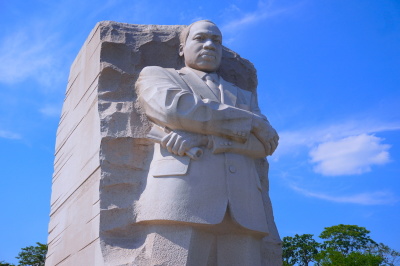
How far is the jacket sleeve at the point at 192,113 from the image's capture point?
4328 millimetres

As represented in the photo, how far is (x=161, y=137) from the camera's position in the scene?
446 cm

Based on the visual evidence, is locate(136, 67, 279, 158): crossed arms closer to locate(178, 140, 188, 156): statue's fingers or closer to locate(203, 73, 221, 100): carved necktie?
locate(178, 140, 188, 156): statue's fingers

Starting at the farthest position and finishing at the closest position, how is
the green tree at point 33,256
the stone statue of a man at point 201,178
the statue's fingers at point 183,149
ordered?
the green tree at point 33,256 < the statue's fingers at point 183,149 < the stone statue of a man at point 201,178

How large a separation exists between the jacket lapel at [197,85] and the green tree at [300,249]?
25.0 metres

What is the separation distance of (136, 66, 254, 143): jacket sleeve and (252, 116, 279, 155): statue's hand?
0.09m

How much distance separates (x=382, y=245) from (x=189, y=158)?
85.4 feet

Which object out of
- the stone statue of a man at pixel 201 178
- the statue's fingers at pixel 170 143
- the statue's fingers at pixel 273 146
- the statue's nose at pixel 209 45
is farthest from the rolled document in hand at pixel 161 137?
the statue's nose at pixel 209 45

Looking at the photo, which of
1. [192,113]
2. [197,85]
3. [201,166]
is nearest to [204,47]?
[197,85]

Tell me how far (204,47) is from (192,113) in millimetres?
1019

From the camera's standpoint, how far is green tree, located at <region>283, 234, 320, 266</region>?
2881 centimetres

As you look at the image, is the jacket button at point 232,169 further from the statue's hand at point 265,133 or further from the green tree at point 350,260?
→ the green tree at point 350,260

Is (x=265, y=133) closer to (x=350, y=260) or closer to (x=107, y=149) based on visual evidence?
(x=107, y=149)

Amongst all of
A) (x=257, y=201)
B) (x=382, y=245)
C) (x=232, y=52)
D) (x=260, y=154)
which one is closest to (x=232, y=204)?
(x=257, y=201)

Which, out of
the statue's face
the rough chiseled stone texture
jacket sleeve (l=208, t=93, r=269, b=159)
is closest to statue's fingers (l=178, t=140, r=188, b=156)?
jacket sleeve (l=208, t=93, r=269, b=159)
